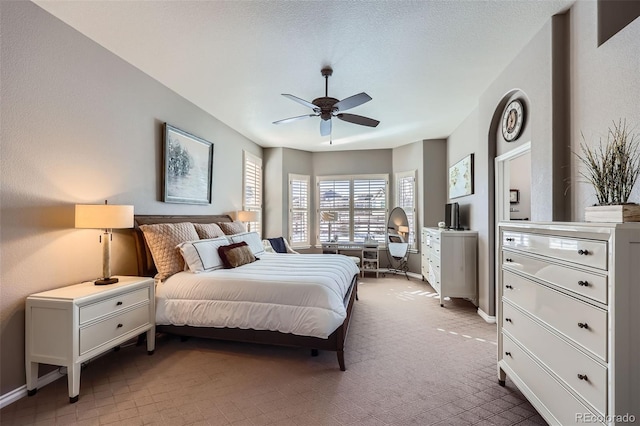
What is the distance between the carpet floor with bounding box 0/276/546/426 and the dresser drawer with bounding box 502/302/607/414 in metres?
0.52

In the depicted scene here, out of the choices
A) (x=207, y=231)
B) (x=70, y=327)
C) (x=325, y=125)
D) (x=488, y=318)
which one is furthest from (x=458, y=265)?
(x=70, y=327)

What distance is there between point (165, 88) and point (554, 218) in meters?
4.25

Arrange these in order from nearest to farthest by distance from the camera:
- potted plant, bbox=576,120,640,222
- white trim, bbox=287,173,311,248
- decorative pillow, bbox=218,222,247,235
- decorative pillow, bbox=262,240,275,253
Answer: potted plant, bbox=576,120,640,222 → decorative pillow, bbox=218,222,247,235 → decorative pillow, bbox=262,240,275,253 → white trim, bbox=287,173,311,248

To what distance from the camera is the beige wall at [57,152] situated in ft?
6.81

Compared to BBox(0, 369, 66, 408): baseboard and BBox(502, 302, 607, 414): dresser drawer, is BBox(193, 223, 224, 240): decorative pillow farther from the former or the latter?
BBox(502, 302, 607, 414): dresser drawer

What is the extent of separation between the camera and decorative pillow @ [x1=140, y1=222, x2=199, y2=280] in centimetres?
297

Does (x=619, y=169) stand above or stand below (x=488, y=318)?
above

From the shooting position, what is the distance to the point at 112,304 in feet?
7.66

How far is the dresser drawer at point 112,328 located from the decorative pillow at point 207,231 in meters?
1.16

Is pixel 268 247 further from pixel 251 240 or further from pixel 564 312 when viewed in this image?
pixel 564 312

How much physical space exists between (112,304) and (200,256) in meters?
0.87

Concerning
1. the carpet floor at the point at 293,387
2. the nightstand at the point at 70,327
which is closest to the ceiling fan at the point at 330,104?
the nightstand at the point at 70,327

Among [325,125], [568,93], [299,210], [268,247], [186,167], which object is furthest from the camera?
[299,210]

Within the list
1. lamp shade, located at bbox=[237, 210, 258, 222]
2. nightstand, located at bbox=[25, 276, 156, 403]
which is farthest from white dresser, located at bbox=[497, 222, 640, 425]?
lamp shade, located at bbox=[237, 210, 258, 222]
